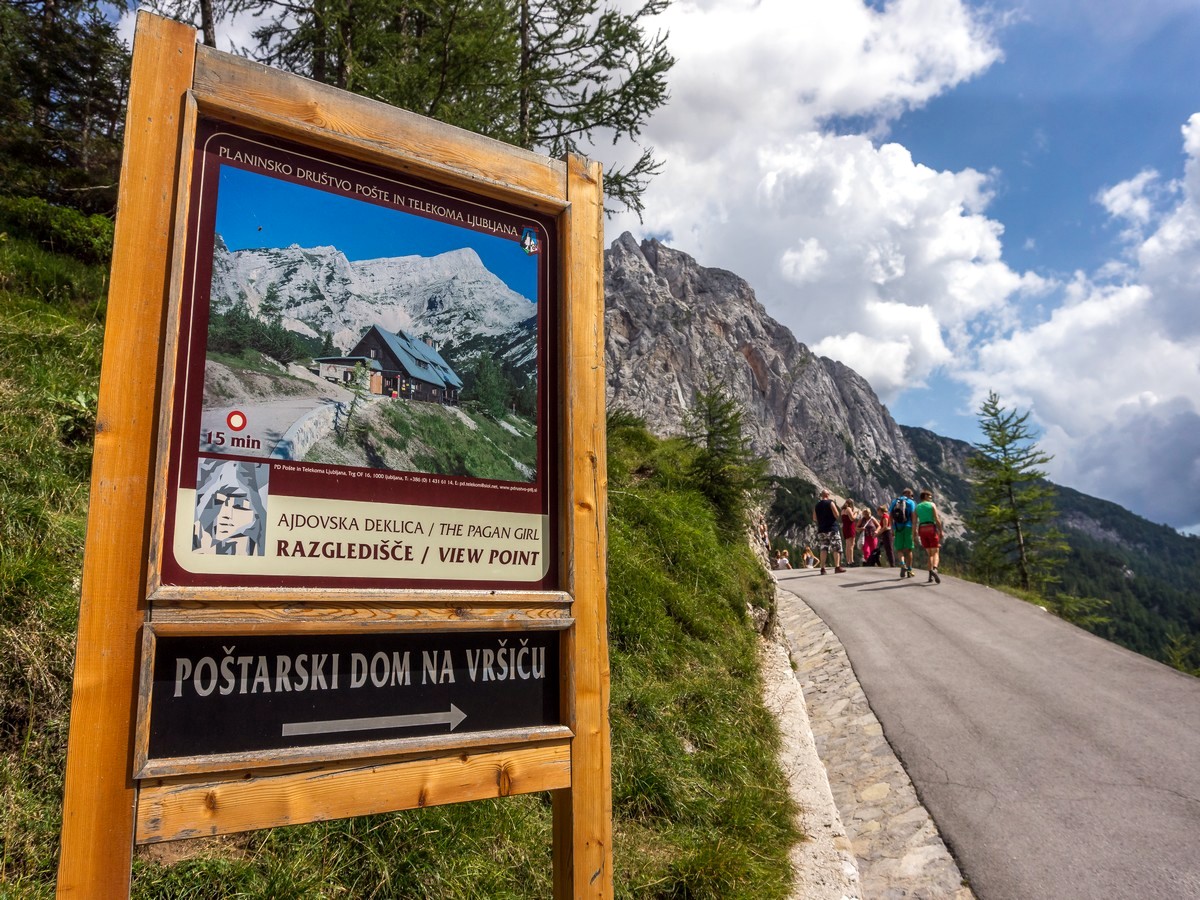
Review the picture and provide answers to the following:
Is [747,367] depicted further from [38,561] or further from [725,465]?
[38,561]

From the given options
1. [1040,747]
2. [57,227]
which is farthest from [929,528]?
[57,227]

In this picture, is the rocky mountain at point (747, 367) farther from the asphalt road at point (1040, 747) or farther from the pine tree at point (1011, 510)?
the asphalt road at point (1040, 747)

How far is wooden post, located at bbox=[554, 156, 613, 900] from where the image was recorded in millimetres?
2281

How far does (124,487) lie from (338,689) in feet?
2.44

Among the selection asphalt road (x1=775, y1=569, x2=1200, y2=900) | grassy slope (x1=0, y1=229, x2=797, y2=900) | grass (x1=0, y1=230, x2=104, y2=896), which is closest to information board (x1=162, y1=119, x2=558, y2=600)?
grassy slope (x1=0, y1=229, x2=797, y2=900)

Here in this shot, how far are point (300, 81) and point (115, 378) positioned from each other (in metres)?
1.03

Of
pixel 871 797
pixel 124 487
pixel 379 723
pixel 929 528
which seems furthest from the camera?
pixel 929 528

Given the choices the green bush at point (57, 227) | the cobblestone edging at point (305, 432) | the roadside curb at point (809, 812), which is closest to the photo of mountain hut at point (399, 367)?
the cobblestone edging at point (305, 432)

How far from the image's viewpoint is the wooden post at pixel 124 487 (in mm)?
1643

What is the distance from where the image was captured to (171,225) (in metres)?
1.91

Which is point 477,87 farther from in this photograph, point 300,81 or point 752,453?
point 300,81

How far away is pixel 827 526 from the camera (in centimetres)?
1591

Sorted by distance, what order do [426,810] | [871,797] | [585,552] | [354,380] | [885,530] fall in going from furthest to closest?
[885,530]
[871,797]
[426,810]
[585,552]
[354,380]

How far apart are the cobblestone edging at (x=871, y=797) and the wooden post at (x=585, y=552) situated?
296 centimetres
